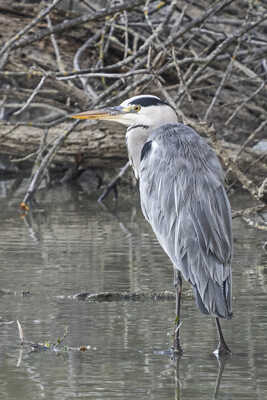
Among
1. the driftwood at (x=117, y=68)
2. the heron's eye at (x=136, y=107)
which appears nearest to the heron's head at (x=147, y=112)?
the heron's eye at (x=136, y=107)

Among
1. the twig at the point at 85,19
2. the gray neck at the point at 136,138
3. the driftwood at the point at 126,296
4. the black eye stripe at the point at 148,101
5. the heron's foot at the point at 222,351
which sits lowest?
the driftwood at the point at 126,296

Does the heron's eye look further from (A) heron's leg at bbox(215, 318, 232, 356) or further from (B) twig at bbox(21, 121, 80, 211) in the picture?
(B) twig at bbox(21, 121, 80, 211)

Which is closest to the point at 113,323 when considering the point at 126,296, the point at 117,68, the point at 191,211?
the point at 126,296

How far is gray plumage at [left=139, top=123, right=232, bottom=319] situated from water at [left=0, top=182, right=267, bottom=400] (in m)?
0.32

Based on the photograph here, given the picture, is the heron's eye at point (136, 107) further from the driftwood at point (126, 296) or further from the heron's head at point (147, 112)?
the driftwood at point (126, 296)

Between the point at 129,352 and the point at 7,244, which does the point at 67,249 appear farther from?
the point at 129,352

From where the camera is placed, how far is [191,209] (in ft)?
14.6

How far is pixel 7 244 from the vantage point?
7297mm

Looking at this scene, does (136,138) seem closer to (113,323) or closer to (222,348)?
(113,323)

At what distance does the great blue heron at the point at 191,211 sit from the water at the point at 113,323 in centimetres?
21

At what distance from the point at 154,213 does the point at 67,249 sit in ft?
7.94

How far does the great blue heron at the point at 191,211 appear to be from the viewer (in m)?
4.27

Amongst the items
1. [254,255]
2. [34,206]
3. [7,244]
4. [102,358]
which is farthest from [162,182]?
[34,206]

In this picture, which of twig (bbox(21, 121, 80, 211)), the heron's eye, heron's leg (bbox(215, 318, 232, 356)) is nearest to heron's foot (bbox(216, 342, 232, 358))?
heron's leg (bbox(215, 318, 232, 356))
